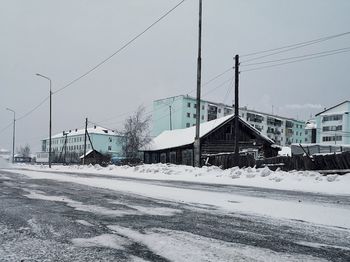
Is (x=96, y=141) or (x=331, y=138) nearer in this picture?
(x=331, y=138)

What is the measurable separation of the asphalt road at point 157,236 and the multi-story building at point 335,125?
91.6 metres

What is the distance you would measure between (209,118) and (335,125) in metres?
33.5

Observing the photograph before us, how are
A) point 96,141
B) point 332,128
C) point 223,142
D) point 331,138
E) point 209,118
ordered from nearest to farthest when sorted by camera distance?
1. point 223,142
2. point 331,138
3. point 332,128
4. point 209,118
5. point 96,141

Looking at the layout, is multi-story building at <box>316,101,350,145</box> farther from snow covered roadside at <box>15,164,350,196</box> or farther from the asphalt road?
the asphalt road

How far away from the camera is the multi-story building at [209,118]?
11006cm

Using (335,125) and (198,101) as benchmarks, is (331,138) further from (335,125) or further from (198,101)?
(198,101)

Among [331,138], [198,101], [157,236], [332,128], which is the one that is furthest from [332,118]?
[157,236]

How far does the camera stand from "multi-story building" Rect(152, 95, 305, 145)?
11006 cm

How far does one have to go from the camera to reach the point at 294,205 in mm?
9414

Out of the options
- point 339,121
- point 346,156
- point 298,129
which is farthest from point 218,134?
point 298,129

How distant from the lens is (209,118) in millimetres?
115875

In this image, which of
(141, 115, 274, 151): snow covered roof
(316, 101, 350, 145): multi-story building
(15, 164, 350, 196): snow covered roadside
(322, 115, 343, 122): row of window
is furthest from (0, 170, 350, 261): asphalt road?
(322, 115, 343, 122): row of window

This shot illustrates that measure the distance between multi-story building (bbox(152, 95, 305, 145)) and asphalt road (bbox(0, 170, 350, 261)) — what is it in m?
89.4

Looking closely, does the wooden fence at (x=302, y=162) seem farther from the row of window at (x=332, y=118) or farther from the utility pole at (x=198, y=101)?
the row of window at (x=332, y=118)
